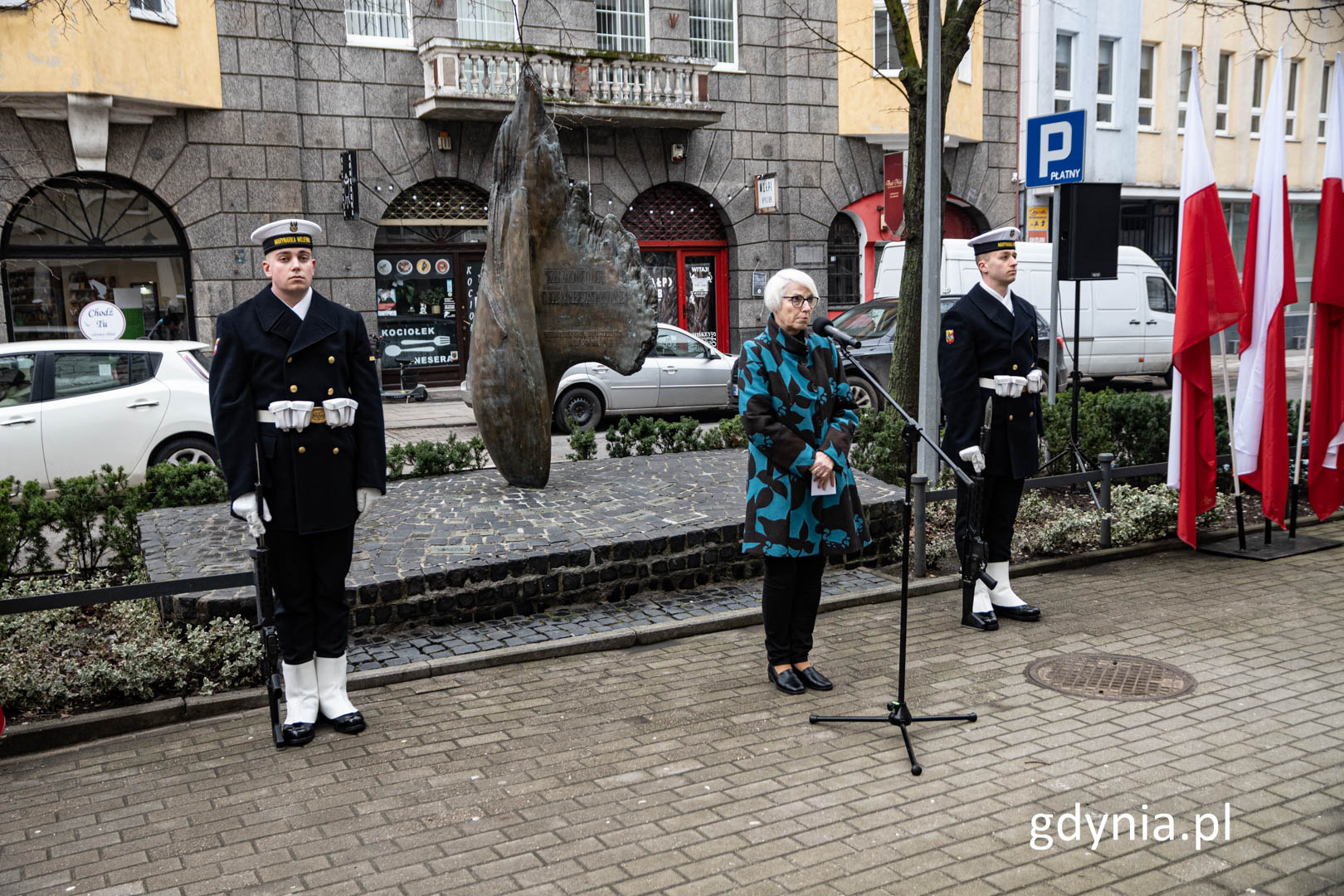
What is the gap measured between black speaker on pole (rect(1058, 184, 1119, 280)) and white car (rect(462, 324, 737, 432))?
6.33m

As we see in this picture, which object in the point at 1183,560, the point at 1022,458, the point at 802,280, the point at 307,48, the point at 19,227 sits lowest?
the point at 1183,560

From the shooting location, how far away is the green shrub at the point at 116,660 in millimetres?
5219

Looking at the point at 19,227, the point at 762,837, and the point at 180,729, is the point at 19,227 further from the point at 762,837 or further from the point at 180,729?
the point at 762,837

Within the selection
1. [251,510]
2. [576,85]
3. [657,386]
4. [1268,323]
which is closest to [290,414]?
[251,510]

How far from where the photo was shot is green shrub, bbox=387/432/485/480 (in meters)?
9.39

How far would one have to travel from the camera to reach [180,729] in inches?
204

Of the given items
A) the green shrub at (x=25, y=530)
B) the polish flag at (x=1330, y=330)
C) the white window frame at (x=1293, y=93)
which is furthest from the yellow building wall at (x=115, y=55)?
the white window frame at (x=1293, y=93)

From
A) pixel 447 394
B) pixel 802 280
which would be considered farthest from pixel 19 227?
pixel 802 280

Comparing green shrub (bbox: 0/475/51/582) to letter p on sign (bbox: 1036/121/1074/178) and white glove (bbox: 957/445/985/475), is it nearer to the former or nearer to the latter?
white glove (bbox: 957/445/985/475)

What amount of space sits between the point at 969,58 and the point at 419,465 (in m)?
19.7

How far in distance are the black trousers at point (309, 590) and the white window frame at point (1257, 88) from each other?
30.8 meters

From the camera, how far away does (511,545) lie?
271 inches

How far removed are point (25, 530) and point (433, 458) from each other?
320 centimetres

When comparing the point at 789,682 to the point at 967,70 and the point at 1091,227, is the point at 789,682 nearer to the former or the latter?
the point at 1091,227
